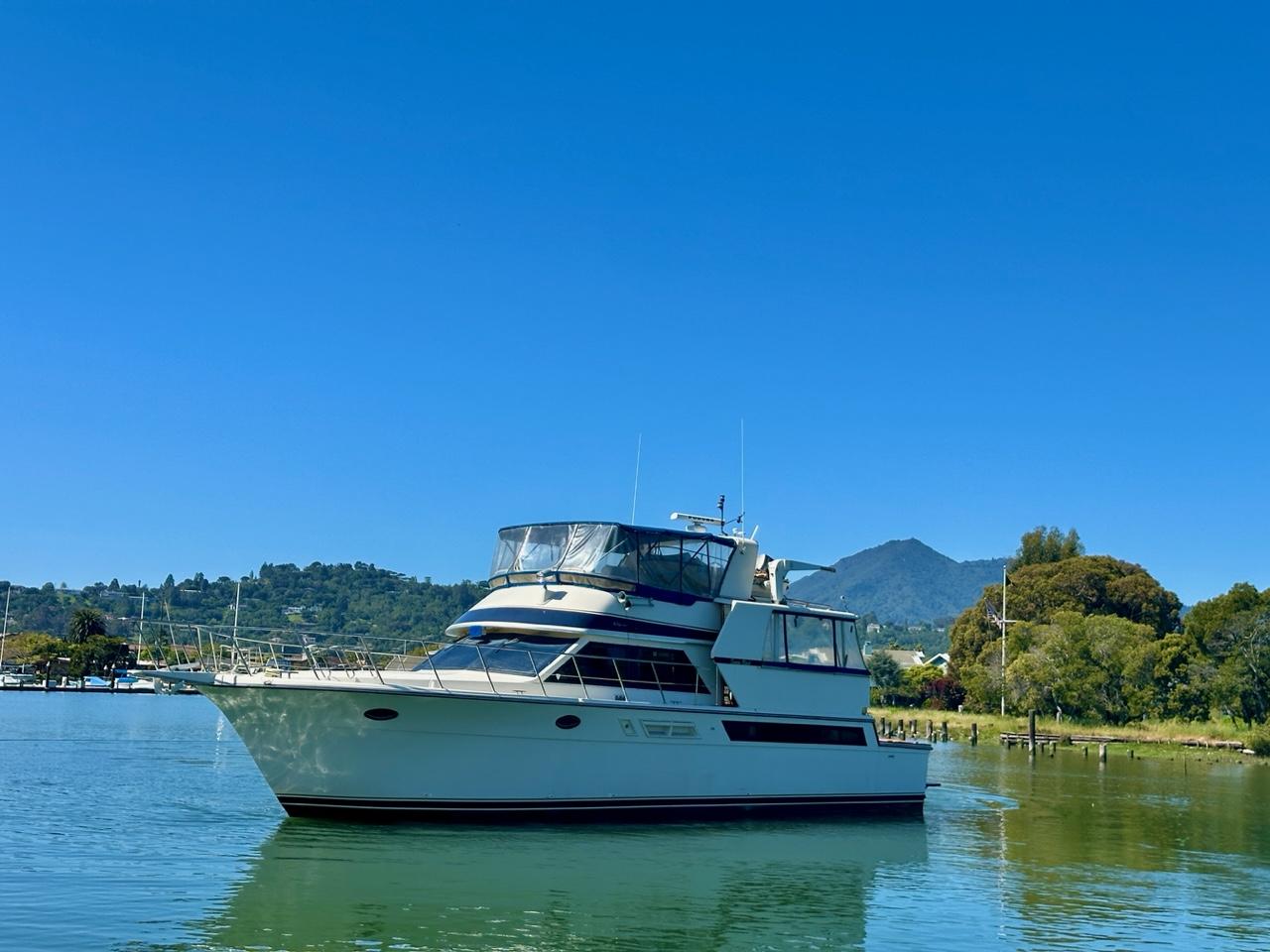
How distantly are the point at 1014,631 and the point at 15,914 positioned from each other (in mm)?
67905

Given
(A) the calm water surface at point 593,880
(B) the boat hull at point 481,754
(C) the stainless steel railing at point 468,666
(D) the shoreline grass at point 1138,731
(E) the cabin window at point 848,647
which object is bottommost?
(D) the shoreline grass at point 1138,731

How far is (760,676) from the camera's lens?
23547 mm

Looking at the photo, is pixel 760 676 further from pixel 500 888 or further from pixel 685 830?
pixel 500 888

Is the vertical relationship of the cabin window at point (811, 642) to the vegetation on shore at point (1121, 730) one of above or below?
above

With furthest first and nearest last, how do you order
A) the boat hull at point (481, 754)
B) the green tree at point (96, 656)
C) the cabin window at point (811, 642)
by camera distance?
the green tree at point (96, 656) → the cabin window at point (811, 642) → the boat hull at point (481, 754)

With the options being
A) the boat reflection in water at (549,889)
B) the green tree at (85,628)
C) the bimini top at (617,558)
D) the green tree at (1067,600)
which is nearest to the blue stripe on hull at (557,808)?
the boat reflection in water at (549,889)

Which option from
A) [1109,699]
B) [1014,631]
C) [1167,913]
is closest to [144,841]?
[1167,913]

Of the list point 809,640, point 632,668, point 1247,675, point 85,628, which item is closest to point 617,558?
point 632,668

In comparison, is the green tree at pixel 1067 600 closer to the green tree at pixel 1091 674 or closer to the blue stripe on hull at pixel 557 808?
the green tree at pixel 1091 674

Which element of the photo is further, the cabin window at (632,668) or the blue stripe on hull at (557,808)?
the cabin window at (632,668)

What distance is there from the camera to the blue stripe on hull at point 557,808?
19.4 meters

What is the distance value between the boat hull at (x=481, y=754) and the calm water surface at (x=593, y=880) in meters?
0.50

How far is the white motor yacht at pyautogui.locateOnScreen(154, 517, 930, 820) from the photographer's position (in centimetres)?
1927

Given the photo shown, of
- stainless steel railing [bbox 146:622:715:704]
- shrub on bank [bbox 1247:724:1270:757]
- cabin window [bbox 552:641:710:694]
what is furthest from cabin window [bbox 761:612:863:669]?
shrub on bank [bbox 1247:724:1270:757]
